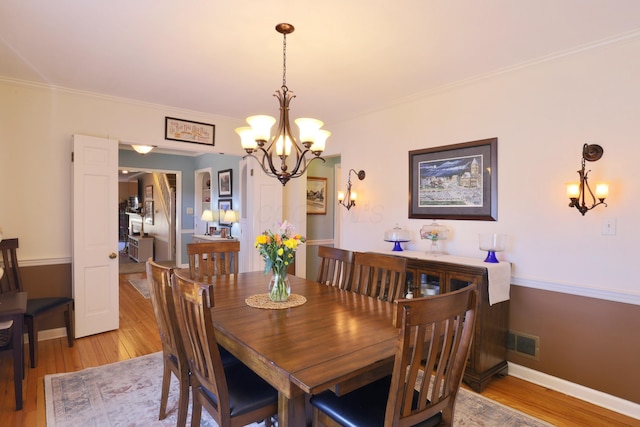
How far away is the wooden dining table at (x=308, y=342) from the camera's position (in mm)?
1232

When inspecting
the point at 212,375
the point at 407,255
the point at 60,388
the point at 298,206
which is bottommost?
the point at 60,388

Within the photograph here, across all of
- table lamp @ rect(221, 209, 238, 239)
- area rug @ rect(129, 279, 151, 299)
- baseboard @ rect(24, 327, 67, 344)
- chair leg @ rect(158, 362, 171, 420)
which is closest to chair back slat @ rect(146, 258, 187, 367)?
chair leg @ rect(158, 362, 171, 420)

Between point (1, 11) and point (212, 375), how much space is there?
2.51m

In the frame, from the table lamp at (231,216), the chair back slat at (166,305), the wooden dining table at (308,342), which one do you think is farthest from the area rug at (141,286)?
the wooden dining table at (308,342)

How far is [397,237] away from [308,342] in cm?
225

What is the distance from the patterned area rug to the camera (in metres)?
2.13

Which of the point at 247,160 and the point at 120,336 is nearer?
the point at 120,336

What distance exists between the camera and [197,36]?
2344 mm

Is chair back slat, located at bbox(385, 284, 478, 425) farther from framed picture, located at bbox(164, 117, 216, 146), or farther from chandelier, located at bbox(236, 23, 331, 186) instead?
framed picture, located at bbox(164, 117, 216, 146)

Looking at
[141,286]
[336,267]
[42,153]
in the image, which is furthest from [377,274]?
[141,286]

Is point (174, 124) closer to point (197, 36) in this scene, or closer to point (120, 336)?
point (197, 36)

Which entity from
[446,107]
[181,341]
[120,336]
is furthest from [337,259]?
[120,336]

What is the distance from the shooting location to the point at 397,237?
139 inches

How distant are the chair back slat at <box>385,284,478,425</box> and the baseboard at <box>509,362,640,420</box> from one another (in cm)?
170
